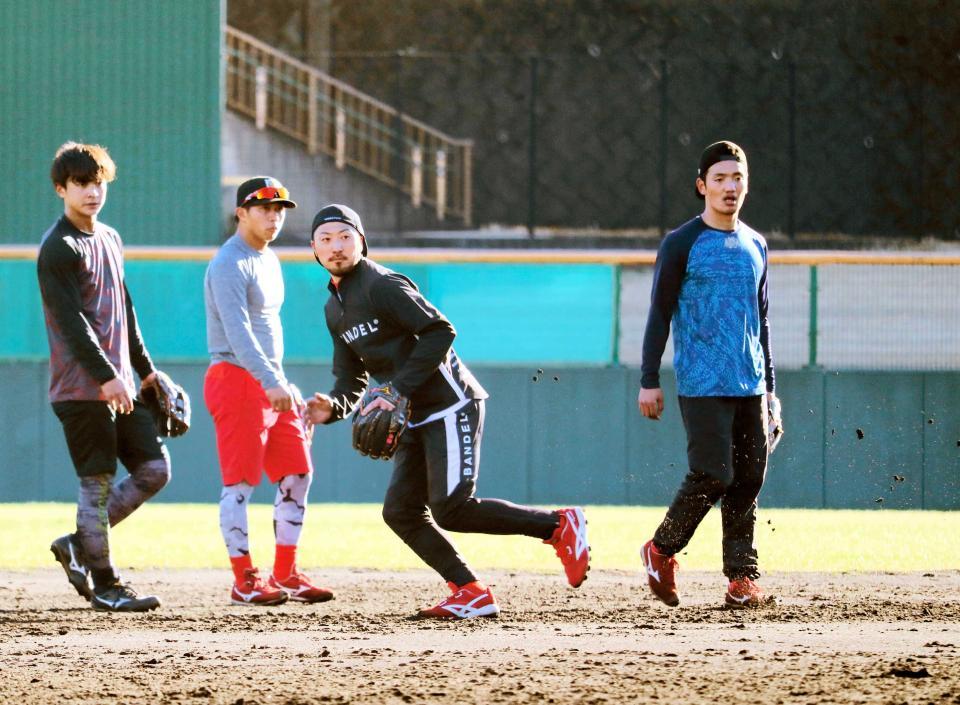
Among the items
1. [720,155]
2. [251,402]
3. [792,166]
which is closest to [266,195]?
[251,402]

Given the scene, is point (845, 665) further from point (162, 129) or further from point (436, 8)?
point (436, 8)

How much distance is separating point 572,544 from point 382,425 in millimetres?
1047

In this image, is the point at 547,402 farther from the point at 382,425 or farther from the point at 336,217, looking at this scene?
the point at 382,425

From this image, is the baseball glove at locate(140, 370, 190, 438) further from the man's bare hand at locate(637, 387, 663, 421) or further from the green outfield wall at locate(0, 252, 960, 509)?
the green outfield wall at locate(0, 252, 960, 509)

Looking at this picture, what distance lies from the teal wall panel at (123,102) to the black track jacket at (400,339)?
1060 cm

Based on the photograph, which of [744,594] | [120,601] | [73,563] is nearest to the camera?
[744,594]

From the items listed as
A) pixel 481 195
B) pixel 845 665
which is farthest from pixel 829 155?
pixel 845 665

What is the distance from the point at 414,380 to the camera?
709 cm

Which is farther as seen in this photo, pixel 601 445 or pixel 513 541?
pixel 601 445

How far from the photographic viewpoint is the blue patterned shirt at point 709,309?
751 centimetres

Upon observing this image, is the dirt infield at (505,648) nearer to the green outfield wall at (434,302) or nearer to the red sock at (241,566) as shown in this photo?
the red sock at (241,566)

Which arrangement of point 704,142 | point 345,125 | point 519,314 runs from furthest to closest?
1. point 704,142
2. point 345,125
3. point 519,314

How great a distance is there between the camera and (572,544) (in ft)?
24.5

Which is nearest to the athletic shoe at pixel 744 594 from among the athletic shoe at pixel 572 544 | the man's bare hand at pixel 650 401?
the athletic shoe at pixel 572 544
